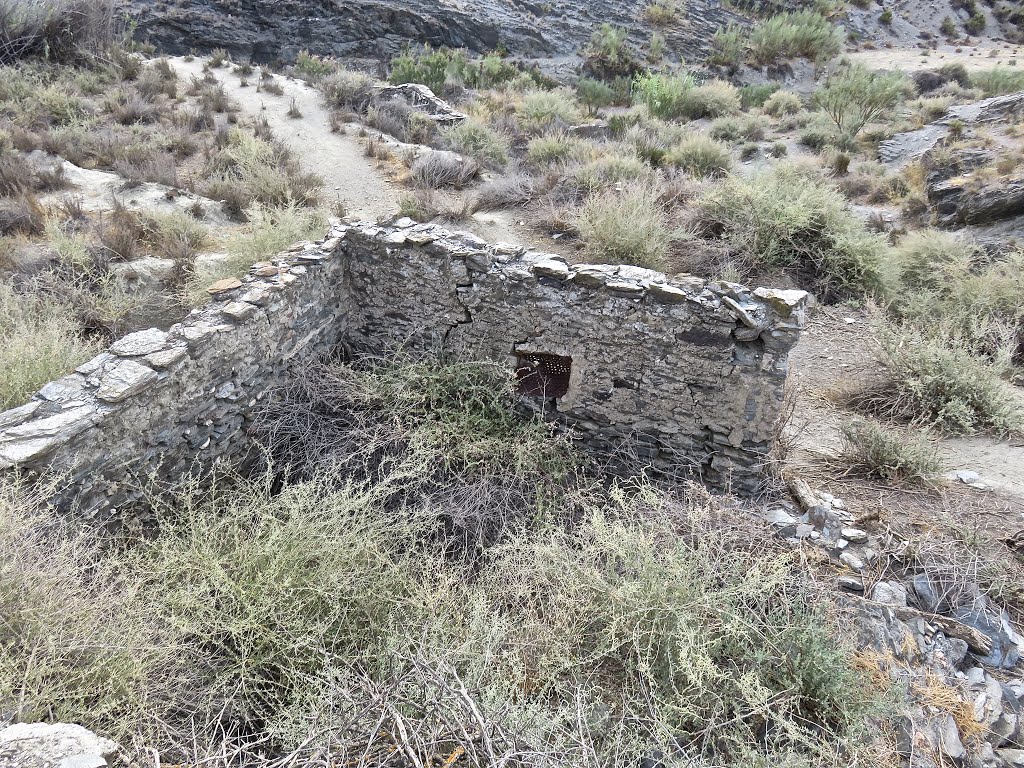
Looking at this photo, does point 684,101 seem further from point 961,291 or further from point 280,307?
point 280,307

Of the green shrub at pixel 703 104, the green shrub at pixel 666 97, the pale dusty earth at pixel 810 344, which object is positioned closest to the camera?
the pale dusty earth at pixel 810 344

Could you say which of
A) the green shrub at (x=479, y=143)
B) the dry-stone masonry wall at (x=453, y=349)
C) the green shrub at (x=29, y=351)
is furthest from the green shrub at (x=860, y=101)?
the green shrub at (x=29, y=351)

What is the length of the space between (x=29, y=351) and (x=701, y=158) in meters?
10.5

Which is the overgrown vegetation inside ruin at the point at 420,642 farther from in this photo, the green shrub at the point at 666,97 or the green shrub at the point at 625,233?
the green shrub at the point at 666,97

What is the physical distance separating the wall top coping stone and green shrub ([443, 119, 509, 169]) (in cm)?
635

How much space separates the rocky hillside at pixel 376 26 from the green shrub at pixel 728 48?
530 millimetres

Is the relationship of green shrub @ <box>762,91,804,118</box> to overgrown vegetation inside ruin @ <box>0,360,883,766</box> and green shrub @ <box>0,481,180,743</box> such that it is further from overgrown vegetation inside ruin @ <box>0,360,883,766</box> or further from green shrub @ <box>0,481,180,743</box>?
green shrub @ <box>0,481,180,743</box>

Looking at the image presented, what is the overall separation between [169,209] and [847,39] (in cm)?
3006

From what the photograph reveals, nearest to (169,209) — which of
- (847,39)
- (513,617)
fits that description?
(513,617)

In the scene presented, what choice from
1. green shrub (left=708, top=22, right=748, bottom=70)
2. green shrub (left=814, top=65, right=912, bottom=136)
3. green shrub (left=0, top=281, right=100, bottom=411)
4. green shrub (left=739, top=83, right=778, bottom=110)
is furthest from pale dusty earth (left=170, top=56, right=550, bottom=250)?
green shrub (left=708, top=22, right=748, bottom=70)

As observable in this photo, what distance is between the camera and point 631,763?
2305 millimetres

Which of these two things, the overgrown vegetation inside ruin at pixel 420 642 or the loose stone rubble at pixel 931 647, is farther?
the loose stone rubble at pixel 931 647

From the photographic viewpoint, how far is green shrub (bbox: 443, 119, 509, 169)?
10836 millimetres

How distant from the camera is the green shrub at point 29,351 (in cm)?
392
